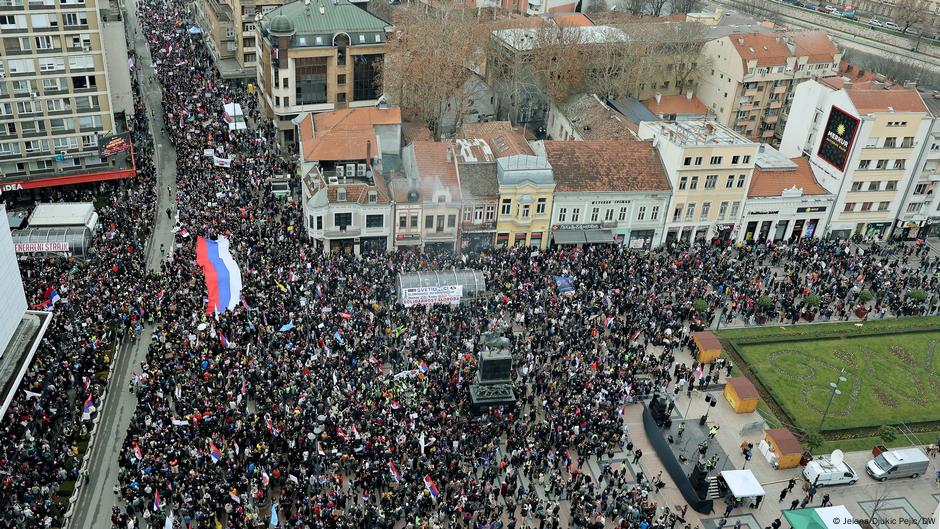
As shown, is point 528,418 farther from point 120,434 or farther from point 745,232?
point 745,232

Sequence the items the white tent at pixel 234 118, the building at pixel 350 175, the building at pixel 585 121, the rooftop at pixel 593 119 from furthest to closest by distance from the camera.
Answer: the white tent at pixel 234 118
the building at pixel 585 121
the rooftop at pixel 593 119
the building at pixel 350 175

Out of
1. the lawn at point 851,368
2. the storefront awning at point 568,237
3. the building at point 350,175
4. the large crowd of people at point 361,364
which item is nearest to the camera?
the large crowd of people at point 361,364

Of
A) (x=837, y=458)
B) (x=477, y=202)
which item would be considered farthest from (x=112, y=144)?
(x=837, y=458)

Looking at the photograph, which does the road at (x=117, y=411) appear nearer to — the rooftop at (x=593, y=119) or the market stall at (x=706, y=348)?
the market stall at (x=706, y=348)

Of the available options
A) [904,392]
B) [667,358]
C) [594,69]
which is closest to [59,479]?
[667,358]

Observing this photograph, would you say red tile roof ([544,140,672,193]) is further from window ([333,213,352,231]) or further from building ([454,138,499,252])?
window ([333,213,352,231])

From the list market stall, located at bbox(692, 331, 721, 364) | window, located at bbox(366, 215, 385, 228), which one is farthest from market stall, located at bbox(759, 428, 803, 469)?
window, located at bbox(366, 215, 385, 228)

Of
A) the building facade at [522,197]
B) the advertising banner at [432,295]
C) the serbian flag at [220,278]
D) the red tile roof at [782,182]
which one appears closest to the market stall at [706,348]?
the advertising banner at [432,295]

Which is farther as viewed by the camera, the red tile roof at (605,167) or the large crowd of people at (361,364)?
the red tile roof at (605,167)
